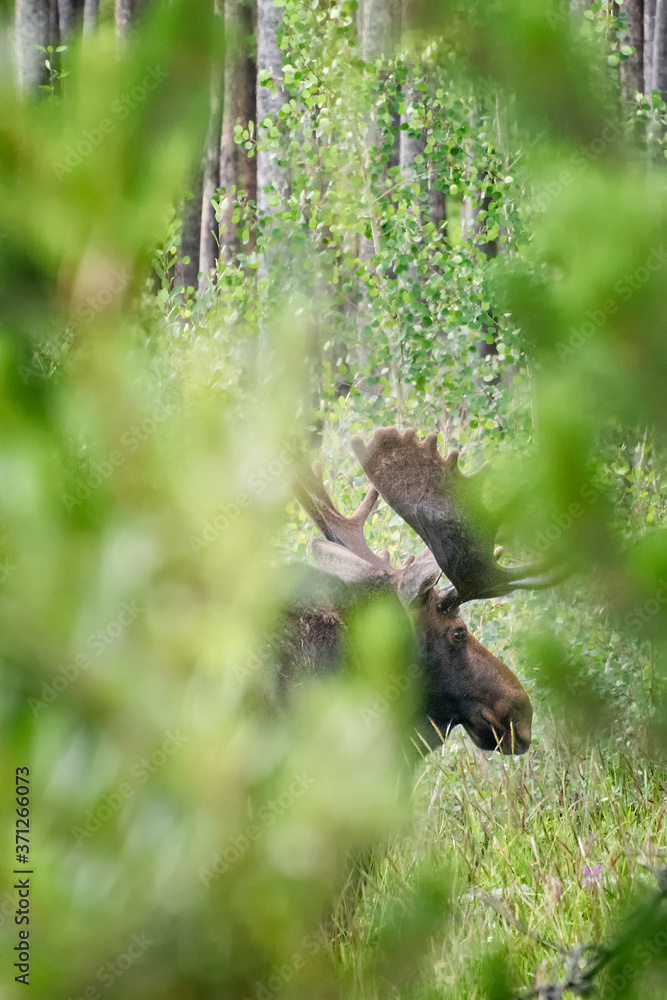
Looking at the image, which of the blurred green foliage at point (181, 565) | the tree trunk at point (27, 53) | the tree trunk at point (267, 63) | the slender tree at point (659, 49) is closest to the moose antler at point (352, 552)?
the tree trunk at point (27, 53)

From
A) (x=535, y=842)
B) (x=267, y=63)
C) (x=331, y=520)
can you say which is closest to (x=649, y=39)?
(x=267, y=63)

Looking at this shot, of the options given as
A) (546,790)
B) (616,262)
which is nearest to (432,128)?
(546,790)

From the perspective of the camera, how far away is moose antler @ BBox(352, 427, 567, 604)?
174cm

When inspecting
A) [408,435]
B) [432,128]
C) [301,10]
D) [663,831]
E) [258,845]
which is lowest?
[663,831]

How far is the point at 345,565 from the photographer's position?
1.75 m

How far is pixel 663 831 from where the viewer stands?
160 cm

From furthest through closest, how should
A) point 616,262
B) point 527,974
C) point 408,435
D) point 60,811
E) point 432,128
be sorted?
point 432,128 < point 408,435 < point 527,974 < point 616,262 < point 60,811

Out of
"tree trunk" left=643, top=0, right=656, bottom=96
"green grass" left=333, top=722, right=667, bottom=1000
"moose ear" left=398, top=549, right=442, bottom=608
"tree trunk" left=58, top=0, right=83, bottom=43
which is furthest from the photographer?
"tree trunk" left=58, top=0, right=83, bottom=43

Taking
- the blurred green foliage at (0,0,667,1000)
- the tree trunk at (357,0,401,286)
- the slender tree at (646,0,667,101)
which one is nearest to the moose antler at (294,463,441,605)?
the blurred green foliage at (0,0,667,1000)

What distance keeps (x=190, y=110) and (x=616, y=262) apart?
0.22 metres

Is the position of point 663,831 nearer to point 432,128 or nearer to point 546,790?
point 546,790

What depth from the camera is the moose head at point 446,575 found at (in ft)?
5.67

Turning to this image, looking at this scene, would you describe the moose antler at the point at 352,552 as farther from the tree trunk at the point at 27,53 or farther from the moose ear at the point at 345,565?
the tree trunk at the point at 27,53

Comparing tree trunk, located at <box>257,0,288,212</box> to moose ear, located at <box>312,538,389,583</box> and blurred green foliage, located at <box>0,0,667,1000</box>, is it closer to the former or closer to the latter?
moose ear, located at <box>312,538,389,583</box>
